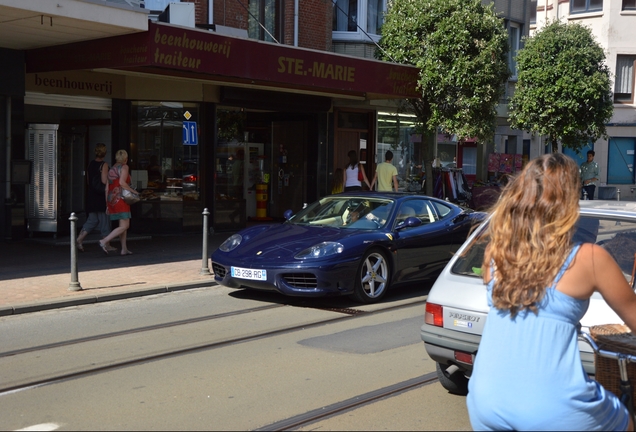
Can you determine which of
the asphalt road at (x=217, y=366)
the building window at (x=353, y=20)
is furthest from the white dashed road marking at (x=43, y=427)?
the building window at (x=353, y=20)

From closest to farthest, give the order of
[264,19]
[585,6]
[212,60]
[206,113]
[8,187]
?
[212,60] → [8,187] → [206,113] → [264,19] → [585,6]

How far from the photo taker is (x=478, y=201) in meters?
21.9

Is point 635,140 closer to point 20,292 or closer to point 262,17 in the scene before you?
point 262,17

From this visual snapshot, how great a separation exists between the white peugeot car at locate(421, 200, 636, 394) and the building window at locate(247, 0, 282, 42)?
13953 millimetres

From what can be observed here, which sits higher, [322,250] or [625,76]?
[625,76]

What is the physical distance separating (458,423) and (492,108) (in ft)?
46.5

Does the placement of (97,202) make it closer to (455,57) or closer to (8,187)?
(8,187)

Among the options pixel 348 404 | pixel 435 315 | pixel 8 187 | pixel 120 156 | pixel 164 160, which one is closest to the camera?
pixel 435 315

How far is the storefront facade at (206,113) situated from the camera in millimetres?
13297

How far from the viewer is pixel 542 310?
9.23 feet

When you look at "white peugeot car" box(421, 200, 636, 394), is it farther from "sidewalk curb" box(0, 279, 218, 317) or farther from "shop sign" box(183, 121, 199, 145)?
"shop sign" box(183, 121, 199, 145)

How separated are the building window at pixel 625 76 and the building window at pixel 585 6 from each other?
246 centimetres

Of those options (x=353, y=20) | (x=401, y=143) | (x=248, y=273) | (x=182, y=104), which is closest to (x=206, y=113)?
(x=182, y=104)

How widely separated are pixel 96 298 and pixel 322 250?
2936 mm
